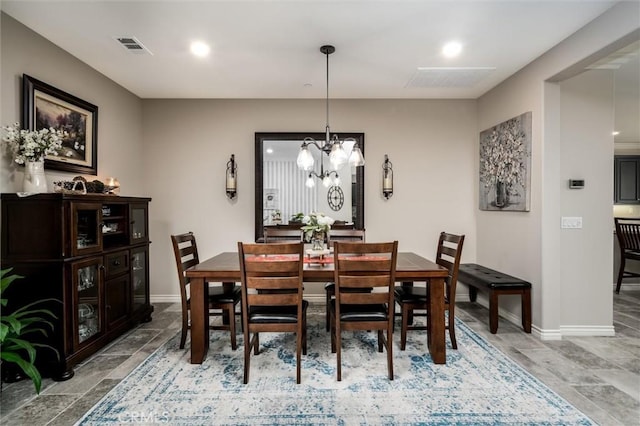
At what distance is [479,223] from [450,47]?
234 centimetres

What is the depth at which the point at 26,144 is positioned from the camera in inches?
92.3

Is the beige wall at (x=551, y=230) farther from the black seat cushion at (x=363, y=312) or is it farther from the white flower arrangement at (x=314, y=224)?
the white flower arrangement at (x=314, y=224)

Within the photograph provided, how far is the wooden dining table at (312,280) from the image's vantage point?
7.99ft

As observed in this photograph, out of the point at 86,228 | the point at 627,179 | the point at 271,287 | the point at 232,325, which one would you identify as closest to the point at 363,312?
the point at 271,287

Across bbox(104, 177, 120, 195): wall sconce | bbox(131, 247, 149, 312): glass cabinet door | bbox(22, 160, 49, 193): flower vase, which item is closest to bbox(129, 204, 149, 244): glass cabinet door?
bbox(131, 247, 149, 312): glass cabinet door

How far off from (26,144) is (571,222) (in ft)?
15.3

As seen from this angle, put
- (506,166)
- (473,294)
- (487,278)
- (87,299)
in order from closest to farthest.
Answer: (87,299) → (487,278) → (506,166) → (473,294)

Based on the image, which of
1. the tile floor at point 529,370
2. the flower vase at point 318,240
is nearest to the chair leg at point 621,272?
the tile floor at point 529,370

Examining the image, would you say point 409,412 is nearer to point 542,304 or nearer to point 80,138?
point 542,304

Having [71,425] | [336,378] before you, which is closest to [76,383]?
[71,425]

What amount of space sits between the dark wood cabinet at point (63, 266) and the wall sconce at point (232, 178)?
1.52 m

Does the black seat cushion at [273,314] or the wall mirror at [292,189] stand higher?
the wall mirror at [292,189]

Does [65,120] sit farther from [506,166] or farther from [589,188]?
[589,188]

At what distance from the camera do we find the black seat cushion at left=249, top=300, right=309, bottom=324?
7.54ft
